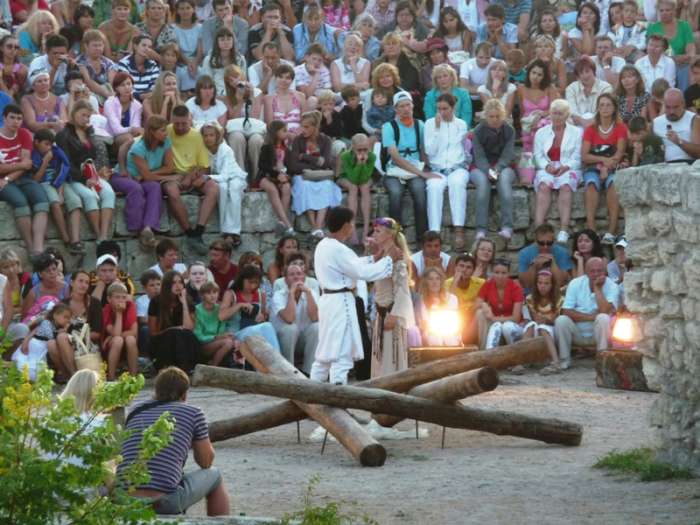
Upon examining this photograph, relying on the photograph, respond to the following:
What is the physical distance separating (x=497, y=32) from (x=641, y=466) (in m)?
11.0

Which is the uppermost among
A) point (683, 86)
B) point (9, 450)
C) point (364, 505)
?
point (683, 86)

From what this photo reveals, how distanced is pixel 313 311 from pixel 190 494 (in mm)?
7365

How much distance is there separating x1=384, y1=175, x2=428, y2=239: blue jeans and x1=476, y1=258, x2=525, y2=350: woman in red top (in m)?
1.61

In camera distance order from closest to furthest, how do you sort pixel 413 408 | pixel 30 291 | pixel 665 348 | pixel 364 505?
pixel 364 505 < pixel 665 348 < pixel 413 408 < pixel 30 291

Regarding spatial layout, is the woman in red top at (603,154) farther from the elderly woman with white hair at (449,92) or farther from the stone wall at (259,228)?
the elderly woman with white hair at (449,92)

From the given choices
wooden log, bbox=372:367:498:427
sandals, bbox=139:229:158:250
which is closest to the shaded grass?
wooden log, bbox=372:367:498:427

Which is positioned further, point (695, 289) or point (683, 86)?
point (683, 86)

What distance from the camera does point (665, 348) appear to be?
42.2ft

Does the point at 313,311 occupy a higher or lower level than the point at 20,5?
lower

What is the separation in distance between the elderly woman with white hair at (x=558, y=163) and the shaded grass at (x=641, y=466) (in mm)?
7080

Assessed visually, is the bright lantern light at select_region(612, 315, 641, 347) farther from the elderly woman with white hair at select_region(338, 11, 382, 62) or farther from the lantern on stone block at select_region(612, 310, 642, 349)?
the elderly woman with white hair at select_region(338, 11, 382, 62)

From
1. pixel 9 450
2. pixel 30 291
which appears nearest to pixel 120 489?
pixel 9 450

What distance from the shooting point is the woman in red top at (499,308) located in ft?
60.6

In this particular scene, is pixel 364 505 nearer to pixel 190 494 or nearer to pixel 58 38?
pixel 190 494
